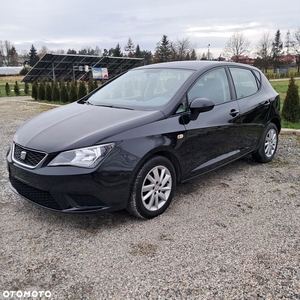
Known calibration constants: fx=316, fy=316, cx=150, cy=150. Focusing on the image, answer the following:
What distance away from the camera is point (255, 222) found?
326 centimetres

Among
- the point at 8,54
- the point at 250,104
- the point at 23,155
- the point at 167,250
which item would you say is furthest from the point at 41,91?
the point at 8,54

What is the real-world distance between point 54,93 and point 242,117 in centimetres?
1362

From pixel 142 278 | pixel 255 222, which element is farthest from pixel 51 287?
pixel 255 222

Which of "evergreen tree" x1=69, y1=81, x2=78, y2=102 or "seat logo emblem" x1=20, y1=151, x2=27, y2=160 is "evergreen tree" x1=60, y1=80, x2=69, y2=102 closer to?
"evergreen tree" x1=69, y1=81, x2=78, y2=102

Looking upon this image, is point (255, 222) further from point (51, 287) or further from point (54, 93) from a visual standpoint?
point (54, 93)

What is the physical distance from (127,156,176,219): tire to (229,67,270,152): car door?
1.58 metres

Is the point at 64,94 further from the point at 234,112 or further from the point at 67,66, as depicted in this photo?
the point at 67,66

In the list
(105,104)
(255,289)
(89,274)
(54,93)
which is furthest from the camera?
(54,93)

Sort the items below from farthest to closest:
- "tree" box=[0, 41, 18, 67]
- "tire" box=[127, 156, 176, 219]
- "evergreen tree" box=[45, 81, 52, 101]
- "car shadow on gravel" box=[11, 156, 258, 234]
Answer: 1. "tree" box=[0, 41, 18, 67]
2. "evergreen tree" box=[45, 81, 52, 101]
3. "car shadow on gravel" box=[11, 156, 258, 234]
4. "tire" box=[127, 156, 176, 219]

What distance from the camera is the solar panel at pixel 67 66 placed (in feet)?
89.7

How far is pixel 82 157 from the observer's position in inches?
113

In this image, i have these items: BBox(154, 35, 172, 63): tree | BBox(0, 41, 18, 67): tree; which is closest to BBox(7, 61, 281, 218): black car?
BBox(154, 35, 172, 63): tree

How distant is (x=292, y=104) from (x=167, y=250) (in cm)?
703

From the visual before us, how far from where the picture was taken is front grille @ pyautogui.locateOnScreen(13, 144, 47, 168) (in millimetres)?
2976
